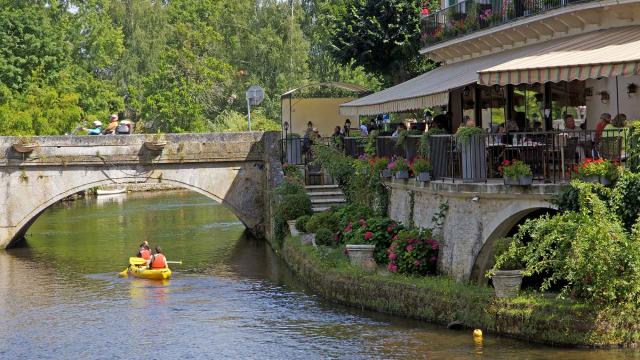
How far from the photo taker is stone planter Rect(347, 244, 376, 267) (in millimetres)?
25234

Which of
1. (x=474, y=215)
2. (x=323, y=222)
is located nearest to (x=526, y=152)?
(x=474, y=215)

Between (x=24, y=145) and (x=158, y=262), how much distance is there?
359 inches

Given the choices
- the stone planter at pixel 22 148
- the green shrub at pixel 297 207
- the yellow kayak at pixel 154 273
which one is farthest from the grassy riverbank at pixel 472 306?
the stone planter at pixel 22 148

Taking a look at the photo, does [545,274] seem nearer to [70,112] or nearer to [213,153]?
[213,153]

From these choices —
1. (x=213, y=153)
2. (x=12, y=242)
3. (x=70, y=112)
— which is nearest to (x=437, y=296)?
(x=213, y=153)

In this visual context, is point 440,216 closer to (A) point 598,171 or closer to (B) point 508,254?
(B) point 508,254

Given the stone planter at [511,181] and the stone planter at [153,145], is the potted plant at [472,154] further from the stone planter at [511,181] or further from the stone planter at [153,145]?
the stone planter at [153,145]

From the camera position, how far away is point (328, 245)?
2905 cm

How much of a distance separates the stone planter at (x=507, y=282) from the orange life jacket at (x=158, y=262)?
1284cm

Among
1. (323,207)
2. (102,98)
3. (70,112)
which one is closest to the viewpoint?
(323,207)

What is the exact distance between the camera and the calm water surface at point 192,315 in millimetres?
21234

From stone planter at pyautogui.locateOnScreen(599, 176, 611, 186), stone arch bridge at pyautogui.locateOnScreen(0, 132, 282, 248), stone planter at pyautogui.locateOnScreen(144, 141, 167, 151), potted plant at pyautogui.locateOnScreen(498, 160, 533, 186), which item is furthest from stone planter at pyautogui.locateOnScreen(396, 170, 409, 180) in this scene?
stone planter at pyautogui.locateOnScreen(144, 141, 167, 151)

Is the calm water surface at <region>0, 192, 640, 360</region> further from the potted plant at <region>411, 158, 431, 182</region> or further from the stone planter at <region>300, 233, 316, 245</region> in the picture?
the potted plant at <region>411, 158, 431, 182</region>

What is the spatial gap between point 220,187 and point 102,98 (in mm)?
30104
